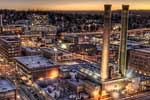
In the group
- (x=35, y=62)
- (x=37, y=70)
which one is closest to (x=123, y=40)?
(x=37, y=70)

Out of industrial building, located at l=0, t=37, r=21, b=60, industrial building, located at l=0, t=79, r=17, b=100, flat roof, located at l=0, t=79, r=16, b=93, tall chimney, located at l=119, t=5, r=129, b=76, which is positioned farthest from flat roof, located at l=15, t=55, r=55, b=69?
tall chimney, located at l=119, t=5, r=129, b=76

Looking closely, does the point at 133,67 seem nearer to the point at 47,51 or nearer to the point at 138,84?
the point at 138,84

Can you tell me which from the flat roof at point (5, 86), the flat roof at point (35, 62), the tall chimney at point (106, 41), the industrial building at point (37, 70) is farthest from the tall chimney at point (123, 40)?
the flat roof at point (5, 86)

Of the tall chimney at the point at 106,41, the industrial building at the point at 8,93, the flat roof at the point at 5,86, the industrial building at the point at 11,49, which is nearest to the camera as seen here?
the industrial building at the point at 8,93

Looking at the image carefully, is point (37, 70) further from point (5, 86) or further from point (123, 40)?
point (123, 40)

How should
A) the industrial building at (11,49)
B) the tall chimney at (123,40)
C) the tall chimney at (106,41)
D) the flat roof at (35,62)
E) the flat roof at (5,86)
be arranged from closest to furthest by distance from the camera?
1. the flat roof at (5,86)
2. the tall chimney at (106,41)
3. the tall chimney at (123,40)
4. the flat roof at (35,62)
5. the industrial building at (11,49)

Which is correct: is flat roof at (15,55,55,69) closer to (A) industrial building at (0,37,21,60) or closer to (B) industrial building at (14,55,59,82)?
(B) industrial building at (14,55,59,82)

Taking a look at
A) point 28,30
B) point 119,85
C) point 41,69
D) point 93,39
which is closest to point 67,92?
point 119,85

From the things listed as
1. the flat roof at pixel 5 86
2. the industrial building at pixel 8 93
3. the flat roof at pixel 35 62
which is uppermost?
the flat roof at pixel 35 62

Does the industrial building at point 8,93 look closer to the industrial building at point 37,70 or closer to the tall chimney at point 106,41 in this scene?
the industrial building at point 37,70

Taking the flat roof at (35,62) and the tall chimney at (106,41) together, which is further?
the flat roof at (35,62)

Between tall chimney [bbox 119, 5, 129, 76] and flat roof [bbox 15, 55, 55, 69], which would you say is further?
flat roof [bbox 15, 55, 55, 69]
